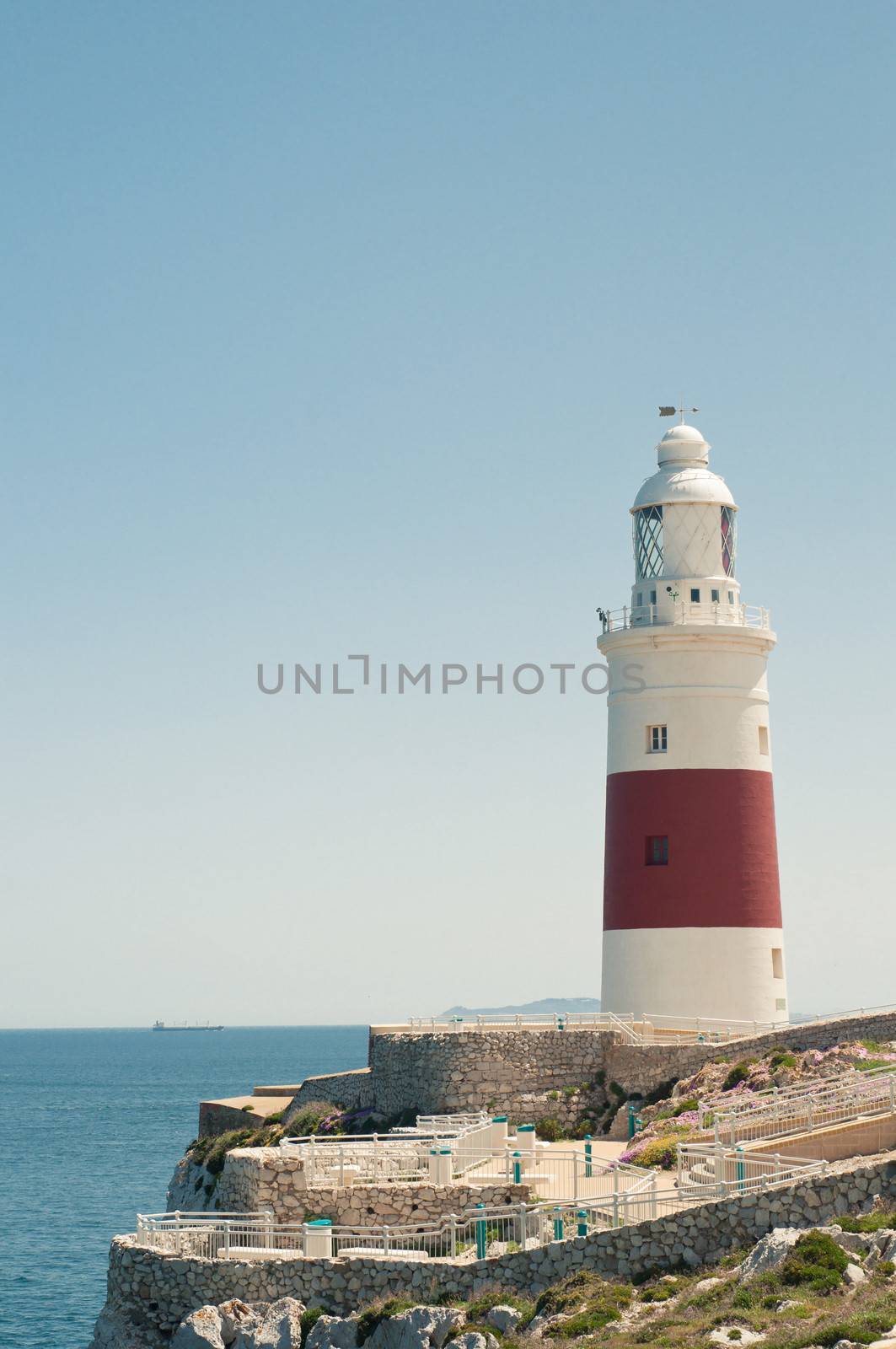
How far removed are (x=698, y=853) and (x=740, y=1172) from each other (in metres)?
16.7

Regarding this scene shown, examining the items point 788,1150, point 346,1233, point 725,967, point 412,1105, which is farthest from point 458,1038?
point 788,1150

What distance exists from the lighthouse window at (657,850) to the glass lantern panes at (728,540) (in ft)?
22.6

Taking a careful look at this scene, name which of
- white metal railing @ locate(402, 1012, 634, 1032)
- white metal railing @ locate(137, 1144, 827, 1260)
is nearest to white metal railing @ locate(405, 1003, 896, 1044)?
white metal railing @ locate(402, 1012, 634, 1032)

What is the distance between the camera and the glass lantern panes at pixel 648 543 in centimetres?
4303

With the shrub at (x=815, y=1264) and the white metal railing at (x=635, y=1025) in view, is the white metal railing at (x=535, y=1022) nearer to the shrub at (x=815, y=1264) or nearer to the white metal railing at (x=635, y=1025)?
the white metal railing at (x=635, y=1025)

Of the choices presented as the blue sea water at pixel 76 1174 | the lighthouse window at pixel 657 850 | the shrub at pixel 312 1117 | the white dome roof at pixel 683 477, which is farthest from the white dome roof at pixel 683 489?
the blue sea water at pixel 76 1174

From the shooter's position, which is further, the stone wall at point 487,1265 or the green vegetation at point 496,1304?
the green vegetation at point 496,1304

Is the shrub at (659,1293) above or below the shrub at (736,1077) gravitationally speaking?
below

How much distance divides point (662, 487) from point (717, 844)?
907cm

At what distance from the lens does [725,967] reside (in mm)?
40625

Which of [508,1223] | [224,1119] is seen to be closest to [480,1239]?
[508,1223]

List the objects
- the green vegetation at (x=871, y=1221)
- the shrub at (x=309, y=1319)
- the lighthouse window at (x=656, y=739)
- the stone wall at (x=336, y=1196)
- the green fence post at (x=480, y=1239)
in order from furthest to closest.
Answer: the lighthouse window at (x=656, y=739), the stone wall at (x=336, y=1196), the shrub at (x=309, y=1319), the green fence post at (x=480, y=1239), the green vegetation at (x=871, y=1221)

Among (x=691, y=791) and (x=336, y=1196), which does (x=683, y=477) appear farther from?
(x=336, y=1196)

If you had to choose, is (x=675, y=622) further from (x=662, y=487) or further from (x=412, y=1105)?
(x=412, y=1105)
